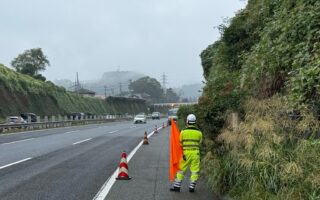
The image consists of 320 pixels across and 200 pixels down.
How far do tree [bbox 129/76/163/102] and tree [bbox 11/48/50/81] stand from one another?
102 m

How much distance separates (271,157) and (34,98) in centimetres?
5584

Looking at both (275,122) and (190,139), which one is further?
(190,139)

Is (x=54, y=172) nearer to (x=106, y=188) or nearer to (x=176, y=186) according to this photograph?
(x=106, y=188)

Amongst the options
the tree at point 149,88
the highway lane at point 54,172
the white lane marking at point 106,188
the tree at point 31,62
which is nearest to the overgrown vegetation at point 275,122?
the white lane marking at point 106,188

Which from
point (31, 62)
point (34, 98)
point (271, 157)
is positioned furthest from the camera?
point (31, 62)

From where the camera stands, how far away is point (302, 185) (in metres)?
5.85

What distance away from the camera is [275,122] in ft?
27.5

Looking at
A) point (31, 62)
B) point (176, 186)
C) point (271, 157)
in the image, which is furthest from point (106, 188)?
point (31, 62)

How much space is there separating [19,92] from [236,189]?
51.2 m

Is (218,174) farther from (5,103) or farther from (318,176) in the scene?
(5,103)

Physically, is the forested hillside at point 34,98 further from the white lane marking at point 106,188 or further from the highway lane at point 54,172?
the white lane marking at point 106,188

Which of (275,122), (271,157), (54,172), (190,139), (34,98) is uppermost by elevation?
(34,98)

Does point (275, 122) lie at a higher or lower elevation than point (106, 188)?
higher

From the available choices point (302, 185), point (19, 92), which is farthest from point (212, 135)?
A: point (19, 92)
